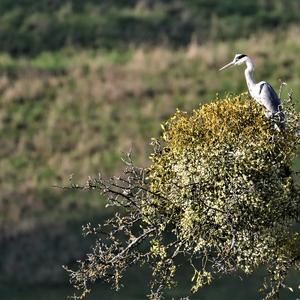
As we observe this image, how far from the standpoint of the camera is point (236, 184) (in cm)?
1409

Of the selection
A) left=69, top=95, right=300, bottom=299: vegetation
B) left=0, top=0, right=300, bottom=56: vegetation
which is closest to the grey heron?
left=69, top=95, right=300, bottom=299: vegetation

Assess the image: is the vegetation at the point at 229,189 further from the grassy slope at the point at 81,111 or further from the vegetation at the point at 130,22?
the vegetation at the point at 130,22

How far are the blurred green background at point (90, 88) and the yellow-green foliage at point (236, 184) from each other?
53.4 feet

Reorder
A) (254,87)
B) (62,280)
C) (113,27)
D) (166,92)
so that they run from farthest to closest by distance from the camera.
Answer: (113,27) < (166,92) < (62,280) < (254,87)

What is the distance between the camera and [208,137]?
14320 mm

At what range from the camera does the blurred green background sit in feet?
121

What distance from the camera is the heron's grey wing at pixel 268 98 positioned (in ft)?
51.2

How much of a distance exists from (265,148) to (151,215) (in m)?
1.57

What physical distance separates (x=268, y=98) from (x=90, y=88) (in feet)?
103

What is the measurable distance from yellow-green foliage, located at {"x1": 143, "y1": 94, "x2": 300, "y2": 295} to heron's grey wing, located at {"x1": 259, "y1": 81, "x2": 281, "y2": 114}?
1054 mm

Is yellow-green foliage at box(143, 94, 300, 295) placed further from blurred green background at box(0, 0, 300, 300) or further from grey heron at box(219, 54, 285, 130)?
blurred green background at box(0, 0, 300, 300)

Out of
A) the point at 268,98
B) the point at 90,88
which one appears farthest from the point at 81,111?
the point at 268,98

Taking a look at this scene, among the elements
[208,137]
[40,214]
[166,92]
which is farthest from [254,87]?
[166,92]

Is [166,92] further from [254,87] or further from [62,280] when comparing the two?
[254,87]
